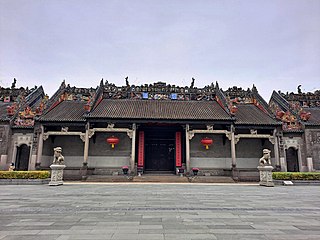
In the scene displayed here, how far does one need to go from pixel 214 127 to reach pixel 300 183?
807 cm

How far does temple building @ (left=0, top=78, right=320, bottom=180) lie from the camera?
19.1 m

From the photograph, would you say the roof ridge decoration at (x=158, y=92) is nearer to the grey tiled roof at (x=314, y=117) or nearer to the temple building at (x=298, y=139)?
the temple building at (x=298, y=139)

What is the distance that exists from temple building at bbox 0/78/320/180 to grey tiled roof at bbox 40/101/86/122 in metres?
0.08

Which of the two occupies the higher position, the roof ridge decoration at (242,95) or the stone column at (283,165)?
the roof ridge decoration at (242,95)

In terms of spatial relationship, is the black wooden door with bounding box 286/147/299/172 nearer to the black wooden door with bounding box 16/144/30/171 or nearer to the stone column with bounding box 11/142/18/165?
the black wooden door with bounding box 16/144/30/171

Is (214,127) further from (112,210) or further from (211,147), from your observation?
(112,210)

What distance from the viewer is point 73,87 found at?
2433 cm

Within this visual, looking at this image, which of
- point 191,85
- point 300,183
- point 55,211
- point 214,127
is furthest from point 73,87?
point 300,183

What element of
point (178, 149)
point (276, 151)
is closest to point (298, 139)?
point (276, 151)

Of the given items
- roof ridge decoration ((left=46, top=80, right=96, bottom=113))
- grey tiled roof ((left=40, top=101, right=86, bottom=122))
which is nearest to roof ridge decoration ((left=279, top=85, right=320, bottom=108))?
roof ridge decoration ((left=46, top=80, right=96, bottom=113))

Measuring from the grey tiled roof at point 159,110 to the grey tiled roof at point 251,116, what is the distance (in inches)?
68.9

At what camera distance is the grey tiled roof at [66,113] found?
19250 millimetres

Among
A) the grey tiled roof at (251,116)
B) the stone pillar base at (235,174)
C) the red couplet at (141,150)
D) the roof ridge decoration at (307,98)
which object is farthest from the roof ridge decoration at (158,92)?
the roof ridge decoration at (307,98)

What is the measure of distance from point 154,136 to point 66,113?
848 cm
